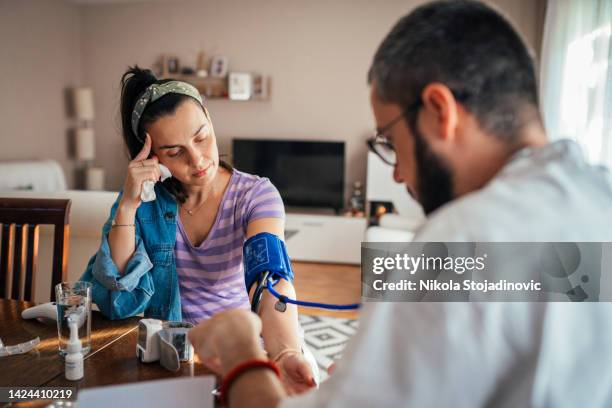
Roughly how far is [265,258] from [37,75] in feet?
17.3

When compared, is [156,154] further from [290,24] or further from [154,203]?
[290,24]

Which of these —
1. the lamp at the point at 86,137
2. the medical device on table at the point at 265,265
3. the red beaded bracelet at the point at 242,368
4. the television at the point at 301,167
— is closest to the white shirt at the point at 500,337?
the red beaded bracelet at the point at 242,368

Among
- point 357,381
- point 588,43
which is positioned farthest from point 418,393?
point 588,43

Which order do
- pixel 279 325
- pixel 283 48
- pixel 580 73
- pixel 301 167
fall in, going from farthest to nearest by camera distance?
1. pixel 283 48
2. pixel 301 167
3. pixel 580 73
4. pixel 279 325

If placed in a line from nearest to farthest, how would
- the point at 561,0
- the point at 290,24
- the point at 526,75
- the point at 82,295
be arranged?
the point at 526,75, the point at 82,295, the point at 561,0, the point at 290,24

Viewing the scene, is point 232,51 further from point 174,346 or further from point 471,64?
point 471,64

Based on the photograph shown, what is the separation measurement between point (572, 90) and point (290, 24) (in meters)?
2.97

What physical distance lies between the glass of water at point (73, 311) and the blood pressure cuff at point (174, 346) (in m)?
0.16

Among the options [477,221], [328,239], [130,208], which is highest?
[477,221]

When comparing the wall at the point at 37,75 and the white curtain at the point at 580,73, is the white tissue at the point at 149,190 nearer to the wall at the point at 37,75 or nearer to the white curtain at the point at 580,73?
the white curtain at the point at 580,73

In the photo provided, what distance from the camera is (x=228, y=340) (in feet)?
2.10

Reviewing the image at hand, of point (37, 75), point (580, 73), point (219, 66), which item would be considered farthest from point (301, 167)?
point (37, 75)

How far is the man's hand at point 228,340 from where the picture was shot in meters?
0.62

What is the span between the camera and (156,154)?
141 centimetres
